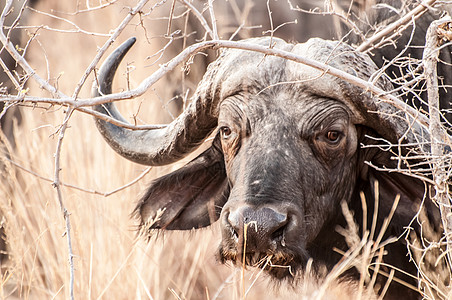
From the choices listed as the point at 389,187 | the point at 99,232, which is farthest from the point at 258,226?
the point at 99,232

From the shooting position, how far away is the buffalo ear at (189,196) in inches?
150

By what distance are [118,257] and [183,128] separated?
4.70ft

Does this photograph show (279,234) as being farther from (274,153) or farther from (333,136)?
(333,136)

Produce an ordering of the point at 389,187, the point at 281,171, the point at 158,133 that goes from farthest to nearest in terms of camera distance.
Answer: the point at 158,133 < the point at 389,187 < the point at 281,171

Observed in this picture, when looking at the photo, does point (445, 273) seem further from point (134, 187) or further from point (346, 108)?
point (134, 187)

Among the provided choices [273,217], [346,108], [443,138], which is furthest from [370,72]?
[273,217]

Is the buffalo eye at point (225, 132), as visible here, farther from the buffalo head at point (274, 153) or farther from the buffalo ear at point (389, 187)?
the buffalo ear at point (389, 187)

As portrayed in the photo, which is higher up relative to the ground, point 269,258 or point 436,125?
point 436,125

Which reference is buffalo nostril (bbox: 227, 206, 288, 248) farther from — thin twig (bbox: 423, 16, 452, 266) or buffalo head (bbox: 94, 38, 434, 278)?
thin twig (bbox: 423, 16, 452, 266)

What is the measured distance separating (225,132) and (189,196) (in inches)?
22.7

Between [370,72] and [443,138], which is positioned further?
[370,72]

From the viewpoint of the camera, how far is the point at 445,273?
3525 mm

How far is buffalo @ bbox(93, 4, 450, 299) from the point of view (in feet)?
9.70

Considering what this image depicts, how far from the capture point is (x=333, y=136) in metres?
3.32
